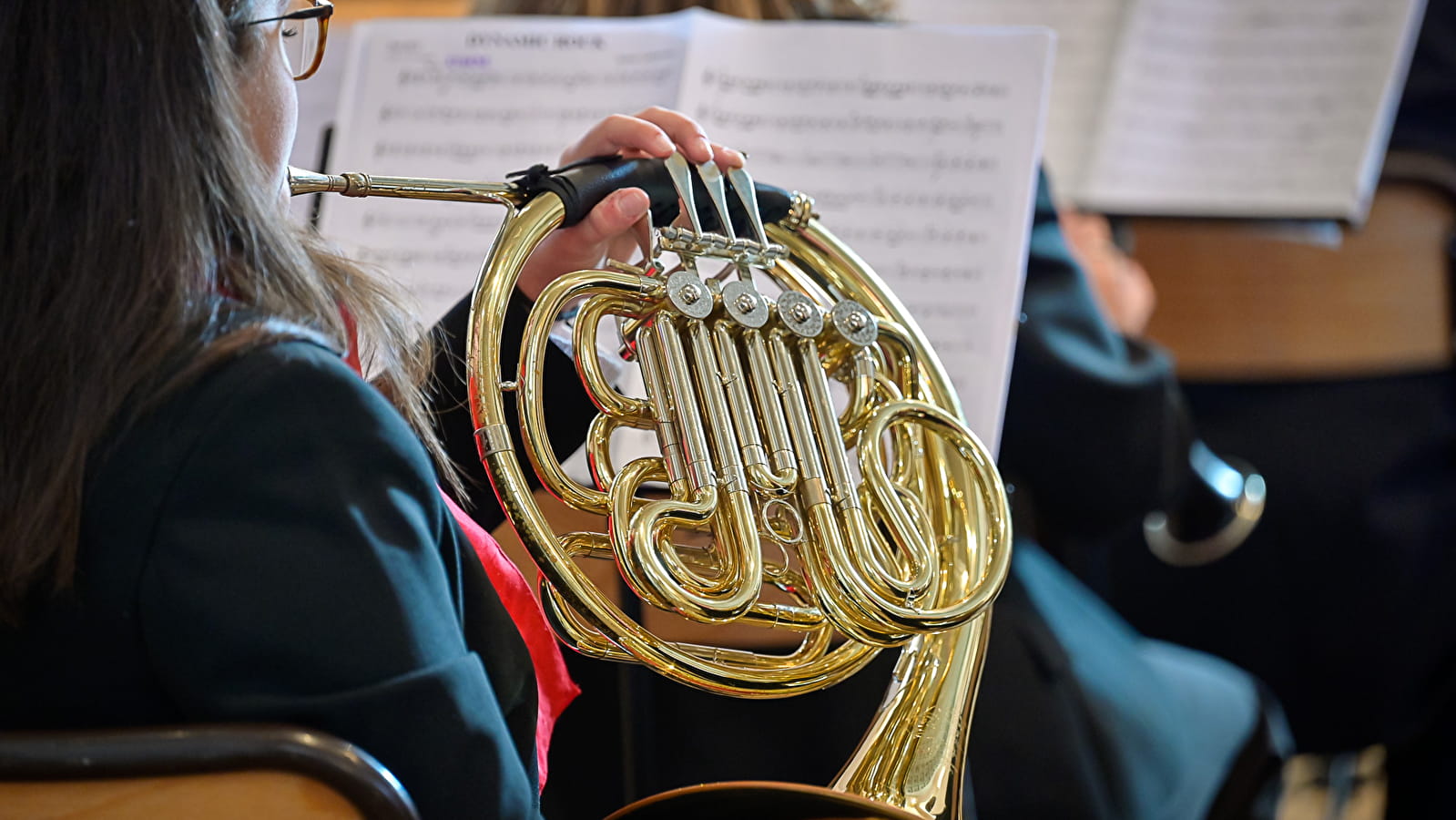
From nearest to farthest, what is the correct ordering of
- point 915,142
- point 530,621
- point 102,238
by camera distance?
1. point 102,238
2. point 530,621
3. point 915,142

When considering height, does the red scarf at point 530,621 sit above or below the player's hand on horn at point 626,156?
below

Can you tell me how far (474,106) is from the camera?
3.83 ft

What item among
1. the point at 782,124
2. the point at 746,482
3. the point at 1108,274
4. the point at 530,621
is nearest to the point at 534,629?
the point at 530,621

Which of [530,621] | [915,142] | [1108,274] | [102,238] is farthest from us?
[1108,274]

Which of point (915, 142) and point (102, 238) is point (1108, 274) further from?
point (102, 238)

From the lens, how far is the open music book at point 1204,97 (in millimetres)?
1684

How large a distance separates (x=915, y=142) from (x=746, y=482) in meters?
0.54

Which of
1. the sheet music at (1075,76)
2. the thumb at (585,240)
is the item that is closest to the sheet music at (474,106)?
the thumb at (585,240)

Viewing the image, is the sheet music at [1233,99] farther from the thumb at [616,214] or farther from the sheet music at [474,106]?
the thumb at [616,214]

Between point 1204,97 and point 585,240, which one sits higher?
point 1204,97

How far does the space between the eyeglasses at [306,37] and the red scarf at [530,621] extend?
139 millimetres

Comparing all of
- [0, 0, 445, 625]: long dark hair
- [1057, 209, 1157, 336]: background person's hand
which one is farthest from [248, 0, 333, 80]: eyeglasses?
[1057, 209, 1157, 336]: background person's hand

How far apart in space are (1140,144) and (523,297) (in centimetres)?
117

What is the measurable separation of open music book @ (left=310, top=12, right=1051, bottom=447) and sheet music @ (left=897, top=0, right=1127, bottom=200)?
62cm
